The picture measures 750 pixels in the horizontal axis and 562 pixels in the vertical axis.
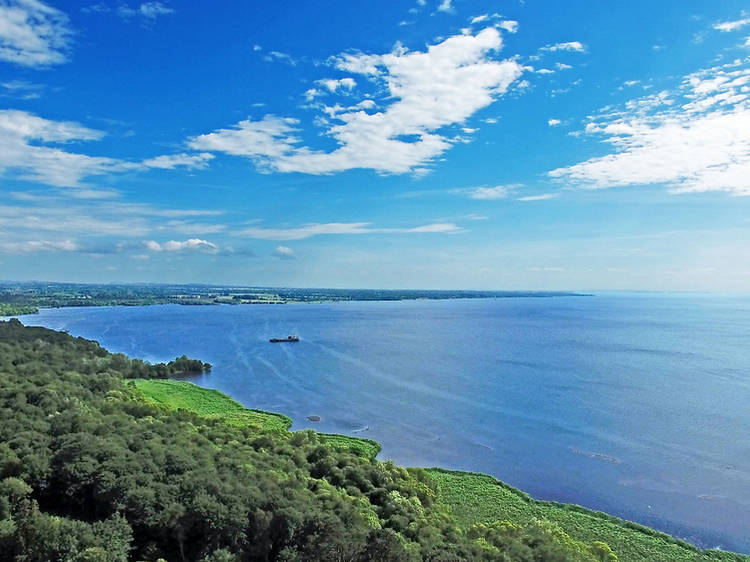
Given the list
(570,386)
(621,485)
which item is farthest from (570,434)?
(570,386)

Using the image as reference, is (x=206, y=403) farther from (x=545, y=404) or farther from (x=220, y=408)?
(x=545, y=404)

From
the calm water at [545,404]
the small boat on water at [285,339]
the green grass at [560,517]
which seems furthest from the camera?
the small boat on water at [285,339]

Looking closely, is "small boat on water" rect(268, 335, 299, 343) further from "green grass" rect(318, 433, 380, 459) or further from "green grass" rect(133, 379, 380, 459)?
"green grass" rect(318, 433, 380, 459)

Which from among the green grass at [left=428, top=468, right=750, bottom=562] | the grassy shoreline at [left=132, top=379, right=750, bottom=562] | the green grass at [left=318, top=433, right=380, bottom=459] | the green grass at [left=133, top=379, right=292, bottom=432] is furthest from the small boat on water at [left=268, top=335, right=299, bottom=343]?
the green grass at [left=428, top=468, right=750, bottom=562]

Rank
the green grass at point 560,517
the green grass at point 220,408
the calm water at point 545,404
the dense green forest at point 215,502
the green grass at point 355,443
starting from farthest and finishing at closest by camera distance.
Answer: the green grass at point 220,408 → the green grass at point 355,443 → the calm water at point 545,404 → the green grass at point 560,517 → the dense green forest at point 215,502

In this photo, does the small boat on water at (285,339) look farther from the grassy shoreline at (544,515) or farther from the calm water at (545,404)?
the grassy shoreline at (544,515)

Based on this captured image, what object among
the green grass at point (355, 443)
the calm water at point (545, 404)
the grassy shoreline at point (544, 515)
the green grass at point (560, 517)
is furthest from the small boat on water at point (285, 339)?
the green grass at point (560, 517)

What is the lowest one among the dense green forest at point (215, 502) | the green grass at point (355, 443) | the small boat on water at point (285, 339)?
the green grass at point (355, 443)
